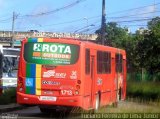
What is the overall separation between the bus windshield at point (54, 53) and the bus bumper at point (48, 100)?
4.01 feet

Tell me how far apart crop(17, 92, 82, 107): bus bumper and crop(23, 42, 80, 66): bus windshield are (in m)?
1.22

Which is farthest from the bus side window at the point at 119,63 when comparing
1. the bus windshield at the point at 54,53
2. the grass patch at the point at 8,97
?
the bus windshield at the point at 54,53

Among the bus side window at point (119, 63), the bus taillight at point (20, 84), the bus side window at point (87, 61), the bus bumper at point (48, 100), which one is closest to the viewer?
the bus bumper at point (48, 100)

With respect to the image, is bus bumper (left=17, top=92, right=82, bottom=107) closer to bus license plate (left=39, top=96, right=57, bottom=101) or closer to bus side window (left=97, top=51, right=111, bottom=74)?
bus license plate (left=39, top=96, right=57, bottom=101)

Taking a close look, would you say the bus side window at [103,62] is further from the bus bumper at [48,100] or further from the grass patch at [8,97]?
the grass patch at [8,97]

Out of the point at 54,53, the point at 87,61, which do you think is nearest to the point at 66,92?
the point at 54,53

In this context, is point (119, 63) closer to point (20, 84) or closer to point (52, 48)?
point (52, 48)

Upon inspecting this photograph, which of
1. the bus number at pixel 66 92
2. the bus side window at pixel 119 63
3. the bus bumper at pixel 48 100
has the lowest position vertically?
the bus bumper at pixel 48 100

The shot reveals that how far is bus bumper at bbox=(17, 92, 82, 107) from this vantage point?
17.7 meters

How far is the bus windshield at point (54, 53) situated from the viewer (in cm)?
1803

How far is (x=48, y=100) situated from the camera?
17.8m

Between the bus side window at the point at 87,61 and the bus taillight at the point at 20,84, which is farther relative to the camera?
the bus side window at the point at 87,61

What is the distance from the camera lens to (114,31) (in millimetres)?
103875

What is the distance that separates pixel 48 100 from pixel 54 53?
1669 mm
